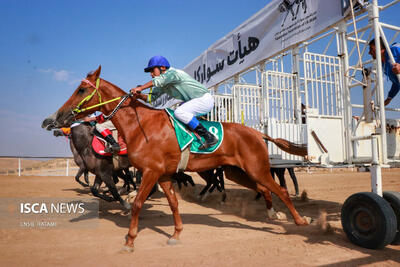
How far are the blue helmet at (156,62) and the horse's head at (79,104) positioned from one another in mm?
761

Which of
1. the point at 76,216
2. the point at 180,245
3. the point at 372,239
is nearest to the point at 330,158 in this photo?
the point at 372,239

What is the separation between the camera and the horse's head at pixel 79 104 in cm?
408

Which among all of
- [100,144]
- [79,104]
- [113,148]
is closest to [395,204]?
[79,104]

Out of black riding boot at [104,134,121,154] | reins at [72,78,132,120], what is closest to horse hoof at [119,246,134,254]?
reins at [72,78,132,120]

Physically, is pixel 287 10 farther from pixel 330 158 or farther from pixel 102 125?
pixel 102 125

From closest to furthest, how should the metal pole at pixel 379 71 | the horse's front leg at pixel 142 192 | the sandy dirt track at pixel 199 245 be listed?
the sandy dirt track at pixel 199 245, the metal pole at pixel 379 71, the horse's front leg at pixel 142 192

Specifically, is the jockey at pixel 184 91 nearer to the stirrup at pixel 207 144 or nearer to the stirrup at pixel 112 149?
the stirrup at pixel 207 144

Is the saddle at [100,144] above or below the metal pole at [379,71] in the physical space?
below

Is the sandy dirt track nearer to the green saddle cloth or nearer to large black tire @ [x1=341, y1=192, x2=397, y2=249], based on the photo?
large black tire @ [x1=341, y1=192, x2=397, y2=249]

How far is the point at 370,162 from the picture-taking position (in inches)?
160

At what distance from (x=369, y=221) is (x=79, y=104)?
4.25 m

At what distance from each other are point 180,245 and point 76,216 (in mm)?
2830

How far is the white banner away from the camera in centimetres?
499

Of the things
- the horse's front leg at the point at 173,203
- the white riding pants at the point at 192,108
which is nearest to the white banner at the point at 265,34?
the white riding pants at the point at 192,108
